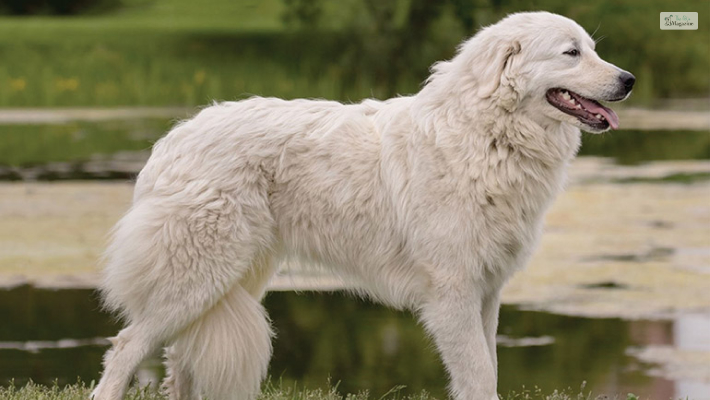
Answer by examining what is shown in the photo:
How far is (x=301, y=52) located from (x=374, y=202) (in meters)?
15.6

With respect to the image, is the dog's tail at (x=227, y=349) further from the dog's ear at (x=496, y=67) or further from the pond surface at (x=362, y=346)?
the dog's ear at (x=496, y=67)

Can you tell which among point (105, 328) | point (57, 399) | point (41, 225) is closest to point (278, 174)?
point (57, 399)

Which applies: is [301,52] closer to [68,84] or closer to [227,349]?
[68,84]

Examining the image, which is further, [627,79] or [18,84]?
[18,84]

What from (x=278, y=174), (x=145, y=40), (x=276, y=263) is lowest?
(x=145, y=40)

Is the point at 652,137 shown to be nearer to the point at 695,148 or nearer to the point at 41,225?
the point at 695,148

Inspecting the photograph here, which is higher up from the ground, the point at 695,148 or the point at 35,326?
the point at 35,326

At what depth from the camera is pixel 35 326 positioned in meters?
7.57

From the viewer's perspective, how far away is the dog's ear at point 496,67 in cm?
452

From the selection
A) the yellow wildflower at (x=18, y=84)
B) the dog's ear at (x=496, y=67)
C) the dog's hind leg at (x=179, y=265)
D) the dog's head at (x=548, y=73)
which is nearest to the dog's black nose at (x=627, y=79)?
the dog's head at (x=548, y=73)

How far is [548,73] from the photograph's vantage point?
449 cm

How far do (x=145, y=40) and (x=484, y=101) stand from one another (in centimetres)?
1837

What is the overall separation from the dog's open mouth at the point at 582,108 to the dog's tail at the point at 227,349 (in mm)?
1589

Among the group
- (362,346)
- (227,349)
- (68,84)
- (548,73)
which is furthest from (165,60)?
(548,73)
